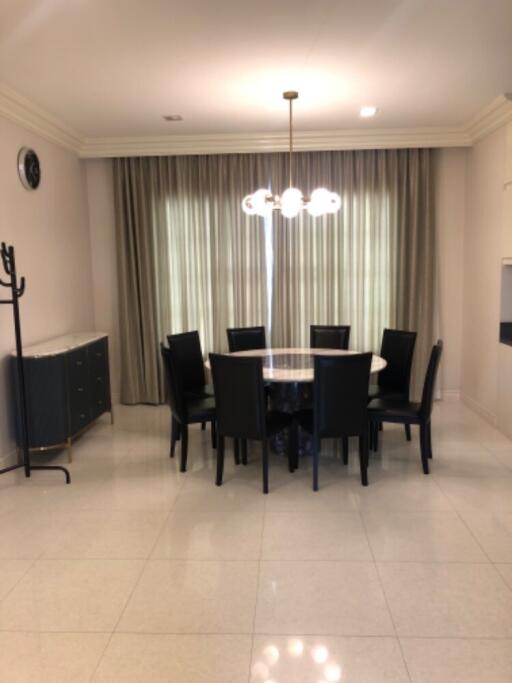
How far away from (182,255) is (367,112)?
2.36 metres

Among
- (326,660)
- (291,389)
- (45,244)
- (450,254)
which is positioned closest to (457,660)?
(326,660)

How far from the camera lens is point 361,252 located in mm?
5914

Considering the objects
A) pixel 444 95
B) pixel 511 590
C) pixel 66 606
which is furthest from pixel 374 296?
pixel 66 606

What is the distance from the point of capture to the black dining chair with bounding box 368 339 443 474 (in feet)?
12.6

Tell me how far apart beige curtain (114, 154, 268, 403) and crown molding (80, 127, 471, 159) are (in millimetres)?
166

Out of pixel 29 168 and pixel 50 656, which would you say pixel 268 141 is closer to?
pixel 29 168

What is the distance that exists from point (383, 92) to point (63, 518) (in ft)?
12.5

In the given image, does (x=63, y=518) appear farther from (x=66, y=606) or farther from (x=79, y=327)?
(x=79, y=327)

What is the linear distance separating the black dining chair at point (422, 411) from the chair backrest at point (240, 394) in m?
0.90

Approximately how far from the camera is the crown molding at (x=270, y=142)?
18.2 feet

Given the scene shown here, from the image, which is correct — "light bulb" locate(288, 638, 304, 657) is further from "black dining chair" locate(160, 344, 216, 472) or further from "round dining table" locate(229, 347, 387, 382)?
"black dining chair" locate(160, 344, 216, 472)

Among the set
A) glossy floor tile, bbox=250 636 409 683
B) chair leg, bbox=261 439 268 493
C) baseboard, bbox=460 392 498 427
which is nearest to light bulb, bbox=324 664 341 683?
glossy floor tile, bbox=250 636 409 683

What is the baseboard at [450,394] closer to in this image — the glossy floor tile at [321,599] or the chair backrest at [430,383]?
the chair backrest at [430,383]

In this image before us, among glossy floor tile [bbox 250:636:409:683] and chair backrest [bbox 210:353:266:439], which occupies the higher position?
chair backrest [bbox 210:353:266:439]
